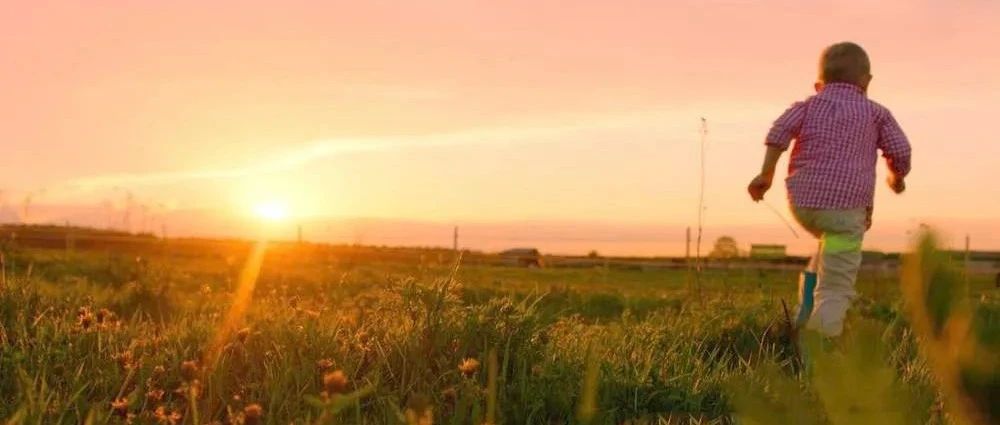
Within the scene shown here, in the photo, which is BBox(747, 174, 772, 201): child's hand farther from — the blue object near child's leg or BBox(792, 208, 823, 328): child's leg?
the blue object near child's leg

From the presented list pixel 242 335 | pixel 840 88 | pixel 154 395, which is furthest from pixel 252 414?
pixel 840 88

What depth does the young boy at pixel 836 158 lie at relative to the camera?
17.0ft

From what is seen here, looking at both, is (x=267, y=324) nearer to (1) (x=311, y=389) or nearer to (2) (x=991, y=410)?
(1) (x=311, y=389)

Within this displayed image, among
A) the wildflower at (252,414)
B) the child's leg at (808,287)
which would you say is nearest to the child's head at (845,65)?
the child's leg at (808,287)

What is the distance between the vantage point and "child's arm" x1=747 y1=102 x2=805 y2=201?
207 inches

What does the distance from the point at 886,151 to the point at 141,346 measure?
401 centimetres

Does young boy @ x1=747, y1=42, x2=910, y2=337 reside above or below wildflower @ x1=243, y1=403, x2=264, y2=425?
above

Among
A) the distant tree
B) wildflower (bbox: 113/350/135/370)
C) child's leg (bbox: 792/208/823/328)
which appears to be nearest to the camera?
wildflower (bbox: 113/350/135/370)

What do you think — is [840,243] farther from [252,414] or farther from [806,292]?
[252,414]

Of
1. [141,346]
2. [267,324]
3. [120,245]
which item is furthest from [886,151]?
[120,245]

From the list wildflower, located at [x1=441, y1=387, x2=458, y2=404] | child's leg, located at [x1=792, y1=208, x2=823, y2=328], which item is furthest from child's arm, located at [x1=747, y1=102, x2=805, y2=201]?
wildflower, located at [x1=441, y1=387, x2=458, y2=404]

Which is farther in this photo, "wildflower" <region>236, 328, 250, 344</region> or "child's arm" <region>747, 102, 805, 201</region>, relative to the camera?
"child's arm" <region>747, 102, 805, 201</region>

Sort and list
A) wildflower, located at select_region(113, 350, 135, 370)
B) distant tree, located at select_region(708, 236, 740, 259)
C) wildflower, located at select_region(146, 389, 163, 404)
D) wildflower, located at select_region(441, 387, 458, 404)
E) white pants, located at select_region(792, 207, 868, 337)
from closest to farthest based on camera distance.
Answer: wildflower, located at select_region(146, 389, 163, 404), wildflower, located at select_region(441, 387, 458, 404), wildflower, located at select_region(113, 350, 135, 370), white pants, located at select_region(792, 207, 868, 337), distant tree, located at select_region(708, 236, 740, 259)

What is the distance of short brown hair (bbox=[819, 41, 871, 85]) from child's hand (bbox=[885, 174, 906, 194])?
614 millimetres
